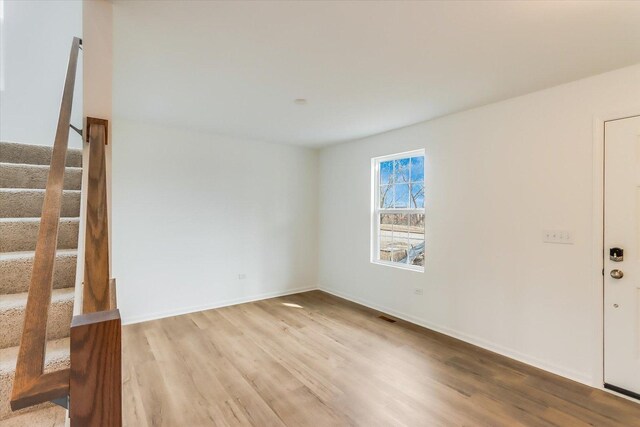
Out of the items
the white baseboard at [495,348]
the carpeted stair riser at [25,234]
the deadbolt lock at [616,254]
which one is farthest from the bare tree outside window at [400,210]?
the carpeted stair riser at [25,234]

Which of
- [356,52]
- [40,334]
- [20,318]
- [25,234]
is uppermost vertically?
[356,52]

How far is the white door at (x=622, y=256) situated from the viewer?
2256mm

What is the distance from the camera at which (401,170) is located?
412 centimetres

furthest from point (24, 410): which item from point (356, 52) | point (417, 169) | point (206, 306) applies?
point (417, 169)

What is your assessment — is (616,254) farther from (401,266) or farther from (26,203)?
(26,203)

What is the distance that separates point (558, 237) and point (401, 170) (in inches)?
75.6

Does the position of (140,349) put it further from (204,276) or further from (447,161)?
(447,161)

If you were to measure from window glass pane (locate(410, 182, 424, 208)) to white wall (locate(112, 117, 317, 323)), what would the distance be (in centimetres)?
191

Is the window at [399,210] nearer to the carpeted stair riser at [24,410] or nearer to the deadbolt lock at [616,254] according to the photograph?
the deadbolt lock at [616,254]

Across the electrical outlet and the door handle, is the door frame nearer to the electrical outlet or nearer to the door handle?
the door handle

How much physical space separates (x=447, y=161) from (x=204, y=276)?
3395 mm

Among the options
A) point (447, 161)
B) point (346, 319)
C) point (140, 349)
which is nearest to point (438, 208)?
point (447, 161)

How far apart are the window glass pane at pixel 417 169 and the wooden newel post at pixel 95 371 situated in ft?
12.0

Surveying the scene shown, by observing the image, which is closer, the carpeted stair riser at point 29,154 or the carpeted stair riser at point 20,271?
the carpeted stair riser at point 20,271
